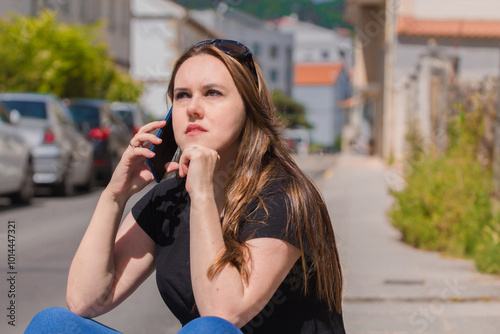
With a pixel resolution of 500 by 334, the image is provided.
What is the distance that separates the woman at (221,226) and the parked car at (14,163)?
781 cm

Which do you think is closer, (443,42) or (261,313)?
(261,313)

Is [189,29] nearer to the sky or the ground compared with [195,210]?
nearer to the sky

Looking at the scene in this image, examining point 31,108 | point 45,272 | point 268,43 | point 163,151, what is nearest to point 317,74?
point 268,43

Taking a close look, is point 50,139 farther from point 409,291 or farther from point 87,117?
point 409,291

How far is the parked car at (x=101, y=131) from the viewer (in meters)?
14.2

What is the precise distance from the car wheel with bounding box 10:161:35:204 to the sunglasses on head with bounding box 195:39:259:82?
29.7 ft

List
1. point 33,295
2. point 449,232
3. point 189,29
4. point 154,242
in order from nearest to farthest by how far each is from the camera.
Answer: point 154,242 < point 33,295 < point 449,232 < point 189,29

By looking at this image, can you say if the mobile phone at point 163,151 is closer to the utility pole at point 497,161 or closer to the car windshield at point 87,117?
the utility pole at point 497,161

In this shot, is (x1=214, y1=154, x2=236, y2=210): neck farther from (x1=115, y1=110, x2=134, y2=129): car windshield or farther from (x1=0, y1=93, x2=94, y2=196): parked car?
(x1=115, y1=110, x2=134, y2=129): car windshield

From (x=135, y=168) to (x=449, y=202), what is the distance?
18.1 feet

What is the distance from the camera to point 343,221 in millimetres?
10539

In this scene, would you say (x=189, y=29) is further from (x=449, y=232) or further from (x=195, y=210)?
(x=195, y=210)

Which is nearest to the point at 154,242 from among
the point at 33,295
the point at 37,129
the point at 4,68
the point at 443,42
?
the point at 33,295

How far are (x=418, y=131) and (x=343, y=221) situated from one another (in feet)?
14.5
